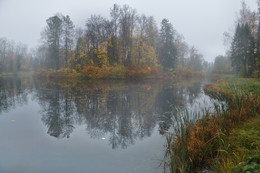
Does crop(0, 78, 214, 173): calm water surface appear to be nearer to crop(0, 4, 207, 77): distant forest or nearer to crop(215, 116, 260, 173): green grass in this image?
crop(215, 116, 260, 173): green grass

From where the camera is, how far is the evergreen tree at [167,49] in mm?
42344

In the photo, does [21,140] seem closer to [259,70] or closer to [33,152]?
[33,152]

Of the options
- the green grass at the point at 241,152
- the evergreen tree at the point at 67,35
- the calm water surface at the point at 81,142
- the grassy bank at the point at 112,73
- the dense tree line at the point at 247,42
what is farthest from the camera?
the evergreen tree at the point at 67,35

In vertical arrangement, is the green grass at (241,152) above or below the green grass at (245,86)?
below

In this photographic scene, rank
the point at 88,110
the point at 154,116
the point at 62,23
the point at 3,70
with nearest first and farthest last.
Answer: the point at 154,116 < the point at 88,110 < the point at 62,23 < the point at 3,70

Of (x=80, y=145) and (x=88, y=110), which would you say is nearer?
(x=80, y=145)

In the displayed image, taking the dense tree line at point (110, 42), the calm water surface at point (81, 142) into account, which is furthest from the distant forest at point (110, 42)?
the calm water surface at point (81, 142)

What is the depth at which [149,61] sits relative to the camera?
133ft

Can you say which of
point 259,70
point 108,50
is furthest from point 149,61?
point 259,70

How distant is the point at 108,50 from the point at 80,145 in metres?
32.3

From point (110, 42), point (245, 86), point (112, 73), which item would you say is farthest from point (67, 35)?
point (245, 86)

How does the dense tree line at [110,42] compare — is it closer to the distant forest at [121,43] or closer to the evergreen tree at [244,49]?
the distant forest at [121,43]

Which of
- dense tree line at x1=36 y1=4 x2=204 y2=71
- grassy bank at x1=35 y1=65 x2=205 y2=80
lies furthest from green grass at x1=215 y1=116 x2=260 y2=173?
dense tree line at x1=36 y1=4 x2=204 y2=71

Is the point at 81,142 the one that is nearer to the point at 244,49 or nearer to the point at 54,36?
the point at 244,49
